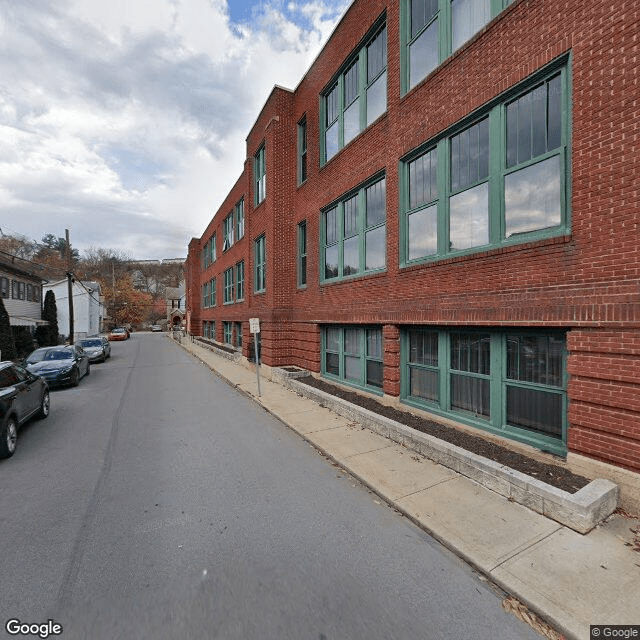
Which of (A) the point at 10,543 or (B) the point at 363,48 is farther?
(B) the point at 363,48

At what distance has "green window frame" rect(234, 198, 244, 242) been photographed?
816 inches

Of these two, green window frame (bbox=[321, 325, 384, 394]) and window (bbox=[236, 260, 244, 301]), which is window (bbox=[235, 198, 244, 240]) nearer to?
window (bbox=[236, 260, 244, 301])

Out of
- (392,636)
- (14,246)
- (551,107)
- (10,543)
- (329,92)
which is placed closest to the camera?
(392,636)

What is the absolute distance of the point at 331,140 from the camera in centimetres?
1131

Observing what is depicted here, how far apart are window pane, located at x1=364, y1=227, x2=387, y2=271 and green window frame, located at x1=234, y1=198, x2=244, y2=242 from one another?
12.8 meters

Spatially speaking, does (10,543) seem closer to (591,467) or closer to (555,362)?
(591,467)

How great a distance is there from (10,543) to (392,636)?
393 cm

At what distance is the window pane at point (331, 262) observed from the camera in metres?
11.0

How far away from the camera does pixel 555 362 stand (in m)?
5.23

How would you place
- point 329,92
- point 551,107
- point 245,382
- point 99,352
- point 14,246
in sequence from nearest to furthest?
point 551,107 < point 329,92 < point 245,382 < point 99,352 < point 14,246

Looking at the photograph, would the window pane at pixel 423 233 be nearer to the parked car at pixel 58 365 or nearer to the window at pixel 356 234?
the window at pixel 356 234

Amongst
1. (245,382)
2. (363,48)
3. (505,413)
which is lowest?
(245,382)

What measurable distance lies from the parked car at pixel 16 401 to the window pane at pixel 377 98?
9.94 m

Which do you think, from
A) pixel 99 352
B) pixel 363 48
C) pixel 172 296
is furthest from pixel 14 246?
pixel 363 48
